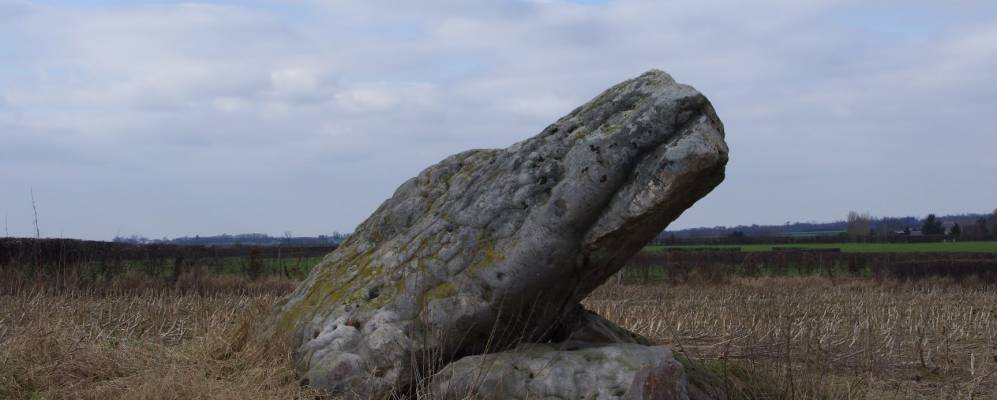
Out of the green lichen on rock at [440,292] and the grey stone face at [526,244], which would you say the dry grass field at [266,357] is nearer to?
the grey stone face at [526,244]

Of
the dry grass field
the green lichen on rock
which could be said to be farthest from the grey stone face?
the dry grass field

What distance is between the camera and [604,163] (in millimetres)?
6496

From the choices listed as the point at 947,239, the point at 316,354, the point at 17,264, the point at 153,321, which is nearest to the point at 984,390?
the point at 316,354

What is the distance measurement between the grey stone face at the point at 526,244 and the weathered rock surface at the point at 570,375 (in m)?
0.28

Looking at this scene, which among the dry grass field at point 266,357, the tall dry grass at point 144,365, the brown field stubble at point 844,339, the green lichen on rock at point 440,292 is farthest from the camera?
the brown field stubble at point 844,339

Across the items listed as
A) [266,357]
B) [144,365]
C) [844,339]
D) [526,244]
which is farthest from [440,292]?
[844,339]

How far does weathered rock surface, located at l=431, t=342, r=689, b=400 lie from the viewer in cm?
572

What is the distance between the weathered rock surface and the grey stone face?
0.91ft

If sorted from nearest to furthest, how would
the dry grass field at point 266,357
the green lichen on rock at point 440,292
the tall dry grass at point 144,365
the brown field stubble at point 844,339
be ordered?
the tall dry grass at point 144,365 → the dry grass field at point 266,357 → the green lichen on rock at point 440,292 → the brown field stubble at point 844,339

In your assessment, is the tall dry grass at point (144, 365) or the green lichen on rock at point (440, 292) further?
the green lichen on rock at point (440, 292)

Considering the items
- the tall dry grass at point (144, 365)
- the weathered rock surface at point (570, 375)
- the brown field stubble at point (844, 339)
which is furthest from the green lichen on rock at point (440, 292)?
the brown field stubble at point (844, 339)

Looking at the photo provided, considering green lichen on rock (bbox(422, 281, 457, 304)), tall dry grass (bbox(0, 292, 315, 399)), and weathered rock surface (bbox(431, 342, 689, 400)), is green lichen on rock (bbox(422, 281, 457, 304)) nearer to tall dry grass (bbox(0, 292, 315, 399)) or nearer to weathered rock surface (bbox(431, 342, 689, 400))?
weathered rock surface (bbox(431, 342, 689, 400))

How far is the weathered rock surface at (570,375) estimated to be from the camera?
5719mm

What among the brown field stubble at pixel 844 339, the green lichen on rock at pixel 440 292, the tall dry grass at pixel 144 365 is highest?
the green lichen on rock at pixel 440 292
